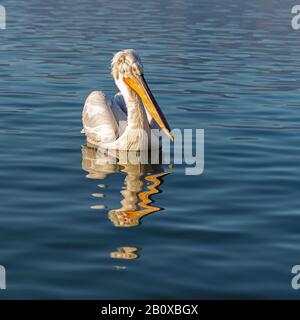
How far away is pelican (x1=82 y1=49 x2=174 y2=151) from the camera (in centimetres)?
1166

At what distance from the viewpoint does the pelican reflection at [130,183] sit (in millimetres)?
8820

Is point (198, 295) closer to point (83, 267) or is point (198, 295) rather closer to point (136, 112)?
point (83, 267)

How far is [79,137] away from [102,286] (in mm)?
6338

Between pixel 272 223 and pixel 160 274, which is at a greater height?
pixel 272 223

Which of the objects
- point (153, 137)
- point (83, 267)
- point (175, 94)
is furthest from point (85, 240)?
point (175, 94)

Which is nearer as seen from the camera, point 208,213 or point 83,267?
point 83,267

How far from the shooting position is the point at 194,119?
47.2 feet

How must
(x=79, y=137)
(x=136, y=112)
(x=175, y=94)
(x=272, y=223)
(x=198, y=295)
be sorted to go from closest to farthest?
(x=198, y=295) < (x=272, y=223) < (x=136, y=112) < (x=79, y=137) < (x=175, y=94)

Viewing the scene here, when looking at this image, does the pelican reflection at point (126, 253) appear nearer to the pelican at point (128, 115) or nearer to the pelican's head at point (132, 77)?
the pelican at point (128, 115)

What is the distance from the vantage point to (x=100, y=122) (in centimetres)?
1208
